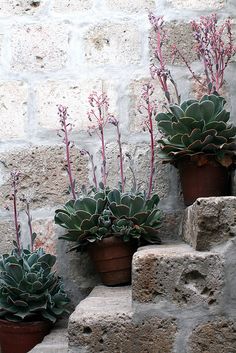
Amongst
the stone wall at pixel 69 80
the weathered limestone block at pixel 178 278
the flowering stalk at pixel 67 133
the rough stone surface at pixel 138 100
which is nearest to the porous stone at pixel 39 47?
the stone wall at pixel 69 80

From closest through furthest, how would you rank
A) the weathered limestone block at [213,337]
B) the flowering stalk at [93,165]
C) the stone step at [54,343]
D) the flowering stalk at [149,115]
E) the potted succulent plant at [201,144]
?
the weathered limestone block at [213,337], the stone step at [54,343], the potted succulent plant at [201,144], the flowering stalk at [149,115], the flowering stalk at [93,165]

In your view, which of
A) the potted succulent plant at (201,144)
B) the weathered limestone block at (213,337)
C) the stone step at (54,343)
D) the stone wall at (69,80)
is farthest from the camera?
the stone wall at (69,80)

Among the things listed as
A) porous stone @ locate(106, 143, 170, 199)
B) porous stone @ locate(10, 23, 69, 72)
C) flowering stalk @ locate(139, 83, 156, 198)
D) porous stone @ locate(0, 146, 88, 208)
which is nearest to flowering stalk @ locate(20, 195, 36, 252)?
porous stone @ locate(0, 146, 88, 208)

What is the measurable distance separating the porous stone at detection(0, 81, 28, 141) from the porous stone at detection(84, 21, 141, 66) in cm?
35

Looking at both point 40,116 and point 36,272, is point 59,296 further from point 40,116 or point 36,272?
point 40,116

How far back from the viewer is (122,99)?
8.65ft

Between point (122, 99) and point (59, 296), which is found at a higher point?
point (122, 99)

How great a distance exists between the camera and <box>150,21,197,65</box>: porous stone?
2646 millimetres

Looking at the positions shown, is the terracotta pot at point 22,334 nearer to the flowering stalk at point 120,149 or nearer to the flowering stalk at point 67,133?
the flowering stalk at point 67,133

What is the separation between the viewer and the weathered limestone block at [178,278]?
1706 mm

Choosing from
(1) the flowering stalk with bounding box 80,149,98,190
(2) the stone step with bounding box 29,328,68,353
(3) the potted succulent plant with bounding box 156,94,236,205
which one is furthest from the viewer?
Result: (1) the flowering stalk with bounding box 80,149,98,190

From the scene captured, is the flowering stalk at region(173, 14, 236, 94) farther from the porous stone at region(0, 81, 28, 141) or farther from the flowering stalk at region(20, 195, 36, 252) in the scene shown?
the flowering stalk at region(20, 195, 36, 252)

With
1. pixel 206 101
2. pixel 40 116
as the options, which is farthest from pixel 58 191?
pixel 206 101

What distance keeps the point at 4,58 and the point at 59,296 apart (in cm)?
116
